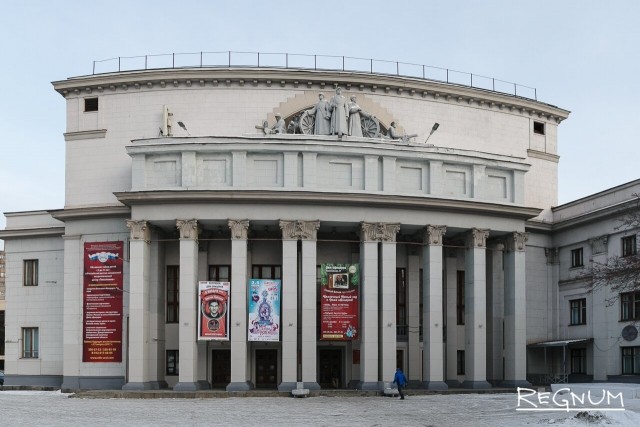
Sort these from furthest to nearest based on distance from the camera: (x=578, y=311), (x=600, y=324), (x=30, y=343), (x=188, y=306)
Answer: (x=30, y=343), (x=578, y=311), (x=600, y=324), (x=188, y=306)

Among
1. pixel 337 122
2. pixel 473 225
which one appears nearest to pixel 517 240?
pixel 473 225

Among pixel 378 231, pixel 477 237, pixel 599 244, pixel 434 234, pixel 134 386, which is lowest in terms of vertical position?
pixel 134 386

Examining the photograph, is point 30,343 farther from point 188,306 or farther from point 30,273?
point 188,306

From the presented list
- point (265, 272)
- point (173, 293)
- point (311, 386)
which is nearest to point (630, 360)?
point (311, 386)

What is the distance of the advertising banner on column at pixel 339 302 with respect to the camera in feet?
182

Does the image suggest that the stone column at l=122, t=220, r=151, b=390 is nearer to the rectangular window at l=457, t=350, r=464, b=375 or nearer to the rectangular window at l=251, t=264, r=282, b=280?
the rectangular window at l=251, t=264, r=282, b=280

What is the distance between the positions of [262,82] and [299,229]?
11011 millimetres

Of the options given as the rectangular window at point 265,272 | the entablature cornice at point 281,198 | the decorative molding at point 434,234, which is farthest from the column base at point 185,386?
the decorative molding at point 434,234

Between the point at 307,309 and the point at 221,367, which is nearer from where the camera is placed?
the point at 307,309

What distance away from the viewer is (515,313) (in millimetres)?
59500

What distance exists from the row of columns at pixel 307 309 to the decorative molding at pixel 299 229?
0.06 metres

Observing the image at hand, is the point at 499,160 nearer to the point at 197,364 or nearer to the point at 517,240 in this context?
the point at 517,240

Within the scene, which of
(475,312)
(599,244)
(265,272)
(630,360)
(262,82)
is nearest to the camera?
(630,360)

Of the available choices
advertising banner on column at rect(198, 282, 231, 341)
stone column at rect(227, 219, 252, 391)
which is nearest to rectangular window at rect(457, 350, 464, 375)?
stone column at rect(227, 219, 252, 391)
